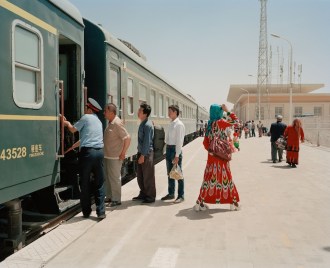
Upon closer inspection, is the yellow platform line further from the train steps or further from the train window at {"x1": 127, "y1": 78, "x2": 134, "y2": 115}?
the train window at {"x1": 127, "y1": 78, "x2": 134, "y2": 115}

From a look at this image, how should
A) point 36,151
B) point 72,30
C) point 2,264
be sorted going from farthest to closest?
1. point 72,30
2. point 36,151
3. point 2,264

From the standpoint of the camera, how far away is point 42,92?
5523mm

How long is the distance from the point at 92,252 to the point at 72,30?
3.77m

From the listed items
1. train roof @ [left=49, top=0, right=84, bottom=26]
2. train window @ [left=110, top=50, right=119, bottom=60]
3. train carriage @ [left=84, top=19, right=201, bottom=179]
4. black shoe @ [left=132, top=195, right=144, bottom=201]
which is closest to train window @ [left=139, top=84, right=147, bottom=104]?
train carriage @ [left=84, top=19, right=201, bottom=179]

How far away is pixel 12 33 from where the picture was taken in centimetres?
472

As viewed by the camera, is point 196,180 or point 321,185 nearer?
point 321,185

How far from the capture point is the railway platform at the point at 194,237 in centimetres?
457

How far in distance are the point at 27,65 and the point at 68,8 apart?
1818 millimetres

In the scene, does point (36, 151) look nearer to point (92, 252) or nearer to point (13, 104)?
point (13, 104)

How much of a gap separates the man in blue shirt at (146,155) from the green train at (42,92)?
40 centimetres

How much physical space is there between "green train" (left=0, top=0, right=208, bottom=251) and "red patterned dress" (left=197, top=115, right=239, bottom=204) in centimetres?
144

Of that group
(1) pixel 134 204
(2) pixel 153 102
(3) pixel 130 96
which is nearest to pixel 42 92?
(1) pixel 134 204

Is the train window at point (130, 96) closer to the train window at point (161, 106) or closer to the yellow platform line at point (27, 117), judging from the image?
the yellow platform line at point (27, 117)

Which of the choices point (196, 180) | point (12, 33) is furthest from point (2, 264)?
point (196, 180)
